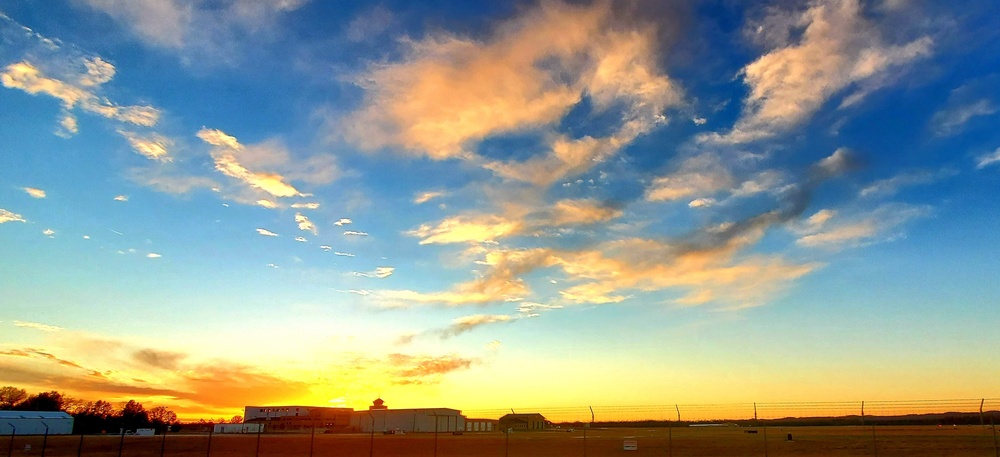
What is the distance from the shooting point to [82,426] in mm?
132500

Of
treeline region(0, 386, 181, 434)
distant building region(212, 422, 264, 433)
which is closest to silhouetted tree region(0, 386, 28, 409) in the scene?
treeline region(0, 386, 181, 434)

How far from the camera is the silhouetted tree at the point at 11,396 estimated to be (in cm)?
15962

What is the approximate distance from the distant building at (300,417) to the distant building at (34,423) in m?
35.2

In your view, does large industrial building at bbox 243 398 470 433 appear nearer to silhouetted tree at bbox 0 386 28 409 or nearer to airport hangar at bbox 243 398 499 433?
airport hangar at bbox 243 398 499 433

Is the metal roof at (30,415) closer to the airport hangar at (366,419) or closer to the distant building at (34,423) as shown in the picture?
the distant building at (34,423)

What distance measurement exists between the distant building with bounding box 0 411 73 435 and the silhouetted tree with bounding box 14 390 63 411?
Answer: 5108 cm

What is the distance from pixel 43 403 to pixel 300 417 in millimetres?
70526

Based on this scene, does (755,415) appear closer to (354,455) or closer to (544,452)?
(544,452)

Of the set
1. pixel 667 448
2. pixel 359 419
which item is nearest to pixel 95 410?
pixel 359 419

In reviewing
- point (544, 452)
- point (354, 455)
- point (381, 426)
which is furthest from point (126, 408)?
point (544, 452)

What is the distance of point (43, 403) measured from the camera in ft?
529

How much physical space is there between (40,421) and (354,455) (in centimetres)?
9213

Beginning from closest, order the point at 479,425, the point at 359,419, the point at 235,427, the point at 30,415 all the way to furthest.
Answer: the point at 30,415 → the point at 479,425 → the point at 359,419 → the point at 235,427

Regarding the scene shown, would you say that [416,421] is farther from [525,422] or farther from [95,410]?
[95,410]
